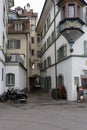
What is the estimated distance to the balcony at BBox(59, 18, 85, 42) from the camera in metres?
23.1

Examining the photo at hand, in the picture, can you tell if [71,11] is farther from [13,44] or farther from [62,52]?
[13,44]

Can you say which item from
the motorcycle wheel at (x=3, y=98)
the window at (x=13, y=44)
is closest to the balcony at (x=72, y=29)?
the motorcycle wheel at (x=3, y=98)

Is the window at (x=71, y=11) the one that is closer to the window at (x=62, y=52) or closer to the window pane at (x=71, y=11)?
the window pane at (x=71, y=11)

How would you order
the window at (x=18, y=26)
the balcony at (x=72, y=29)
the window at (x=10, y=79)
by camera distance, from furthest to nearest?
the window at (x=18, y=26) → the window at (x=10, y=79) → the balcony at (x=72, y=29)

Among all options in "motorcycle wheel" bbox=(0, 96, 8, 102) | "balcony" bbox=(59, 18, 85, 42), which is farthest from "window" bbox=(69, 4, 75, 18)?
"motorcycle wheel" bbox=(0, 96, 8, 102)

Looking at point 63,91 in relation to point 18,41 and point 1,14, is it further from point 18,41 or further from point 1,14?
point 18,41

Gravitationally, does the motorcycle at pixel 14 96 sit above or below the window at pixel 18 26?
below

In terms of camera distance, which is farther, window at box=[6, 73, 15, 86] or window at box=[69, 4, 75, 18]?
window at box=[6, 73, 15, 86]

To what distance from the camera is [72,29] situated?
23125mm

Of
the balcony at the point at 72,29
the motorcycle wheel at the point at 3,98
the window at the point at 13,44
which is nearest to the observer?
the motorcycle wheel at the point at 3,98

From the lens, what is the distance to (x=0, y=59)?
22.9 metres

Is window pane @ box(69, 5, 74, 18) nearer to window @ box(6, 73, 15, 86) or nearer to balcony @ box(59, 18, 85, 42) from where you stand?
balcony @ box(59, 18, 85, 42)

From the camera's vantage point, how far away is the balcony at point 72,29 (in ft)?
75.9

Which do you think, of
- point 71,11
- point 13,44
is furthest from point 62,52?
point 13,44
